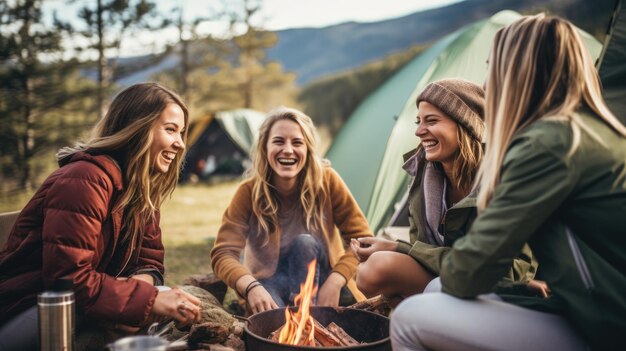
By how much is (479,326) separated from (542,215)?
0.45 m

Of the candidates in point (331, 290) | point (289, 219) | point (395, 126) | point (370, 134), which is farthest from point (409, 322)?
point (370, 134)

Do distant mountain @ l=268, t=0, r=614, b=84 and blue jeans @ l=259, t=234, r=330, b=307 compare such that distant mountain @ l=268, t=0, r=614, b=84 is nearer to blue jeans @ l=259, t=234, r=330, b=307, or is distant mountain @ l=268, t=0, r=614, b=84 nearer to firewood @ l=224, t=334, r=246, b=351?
blue jeans @ l=259, t=234, r=330, b=307

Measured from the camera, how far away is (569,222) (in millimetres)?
1699

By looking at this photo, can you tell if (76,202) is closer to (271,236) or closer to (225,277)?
(225,277)

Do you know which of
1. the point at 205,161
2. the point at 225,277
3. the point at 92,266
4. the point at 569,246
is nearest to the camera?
the point at 569,246

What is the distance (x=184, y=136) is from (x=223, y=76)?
20.7 metres

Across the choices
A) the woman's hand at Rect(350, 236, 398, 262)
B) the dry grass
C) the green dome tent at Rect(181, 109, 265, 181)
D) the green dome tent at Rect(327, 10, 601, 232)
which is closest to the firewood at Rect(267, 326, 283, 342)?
the woman's hand at Rect(350, 236, 398, 262)

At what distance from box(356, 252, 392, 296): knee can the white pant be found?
1.66 ft

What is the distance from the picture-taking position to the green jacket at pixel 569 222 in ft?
5.32

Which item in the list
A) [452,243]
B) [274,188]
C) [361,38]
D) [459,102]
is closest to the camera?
[452,243]

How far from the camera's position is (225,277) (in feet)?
10.8

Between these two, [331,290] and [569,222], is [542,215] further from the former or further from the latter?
[331,290]

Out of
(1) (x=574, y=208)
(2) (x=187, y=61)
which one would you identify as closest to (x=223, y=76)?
(2) (x=187, y=61)

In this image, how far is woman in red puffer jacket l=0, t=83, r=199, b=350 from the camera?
214 centimetres
